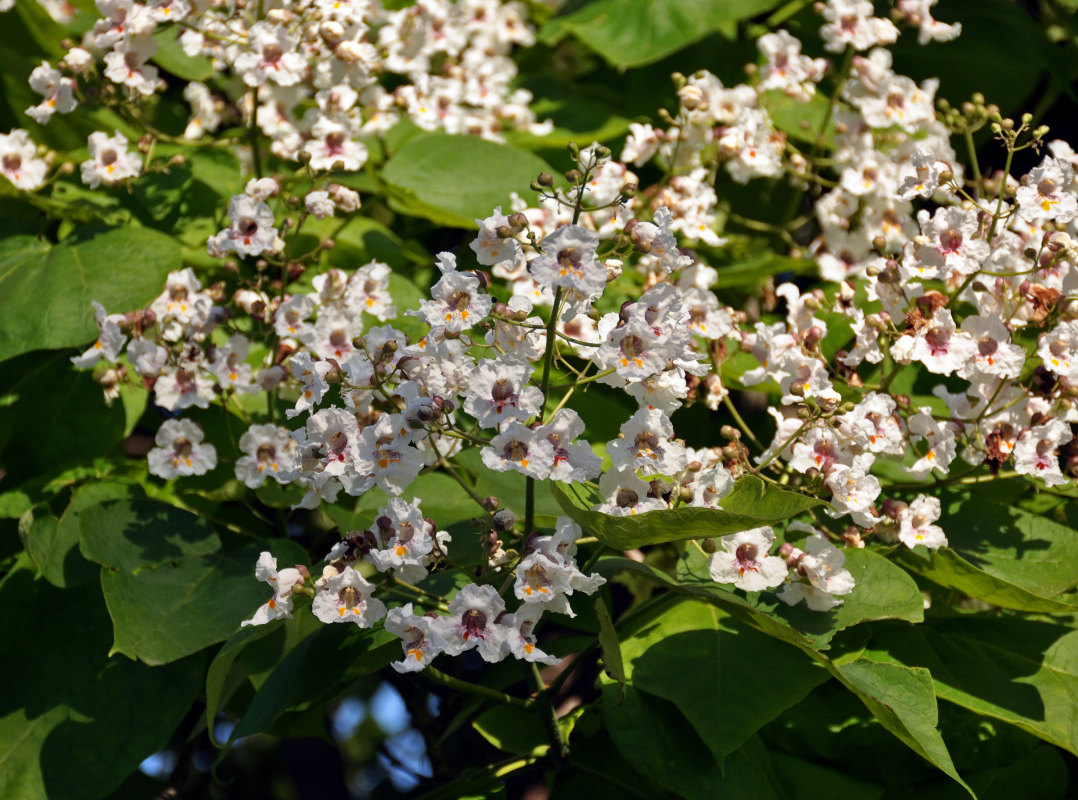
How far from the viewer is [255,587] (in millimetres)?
1384

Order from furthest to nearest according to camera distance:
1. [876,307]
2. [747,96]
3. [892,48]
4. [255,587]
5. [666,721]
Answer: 1. [892,48]
2. [747,96]
3. [876,307]
4. [255,587]
5. [666,721]

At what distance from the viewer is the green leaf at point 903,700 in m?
1.08

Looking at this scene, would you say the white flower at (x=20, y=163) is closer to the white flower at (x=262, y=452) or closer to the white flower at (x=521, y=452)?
the white flower at (x=262, y=452)

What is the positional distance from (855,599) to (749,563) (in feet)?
0.50

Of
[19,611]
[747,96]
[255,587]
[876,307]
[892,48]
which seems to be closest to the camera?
[255,587]

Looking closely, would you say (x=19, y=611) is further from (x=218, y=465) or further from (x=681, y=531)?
(x=681, y=531)

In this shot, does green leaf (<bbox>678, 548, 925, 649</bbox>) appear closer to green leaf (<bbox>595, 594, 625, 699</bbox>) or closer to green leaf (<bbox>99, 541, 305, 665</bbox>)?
green leaf (<bbox>595, 594, 625, 699</bbox>)

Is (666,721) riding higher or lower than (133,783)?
higher

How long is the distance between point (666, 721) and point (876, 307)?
82 cm

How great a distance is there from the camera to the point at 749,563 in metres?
1.21

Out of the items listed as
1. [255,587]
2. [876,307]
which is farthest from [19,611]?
[876,307]

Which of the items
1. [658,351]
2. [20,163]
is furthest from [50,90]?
[658,351]

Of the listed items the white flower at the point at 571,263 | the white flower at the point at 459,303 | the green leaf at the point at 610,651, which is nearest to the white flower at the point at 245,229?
the white flower at the point at 459,303

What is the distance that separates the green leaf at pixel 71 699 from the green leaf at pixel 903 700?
2.81 ft
